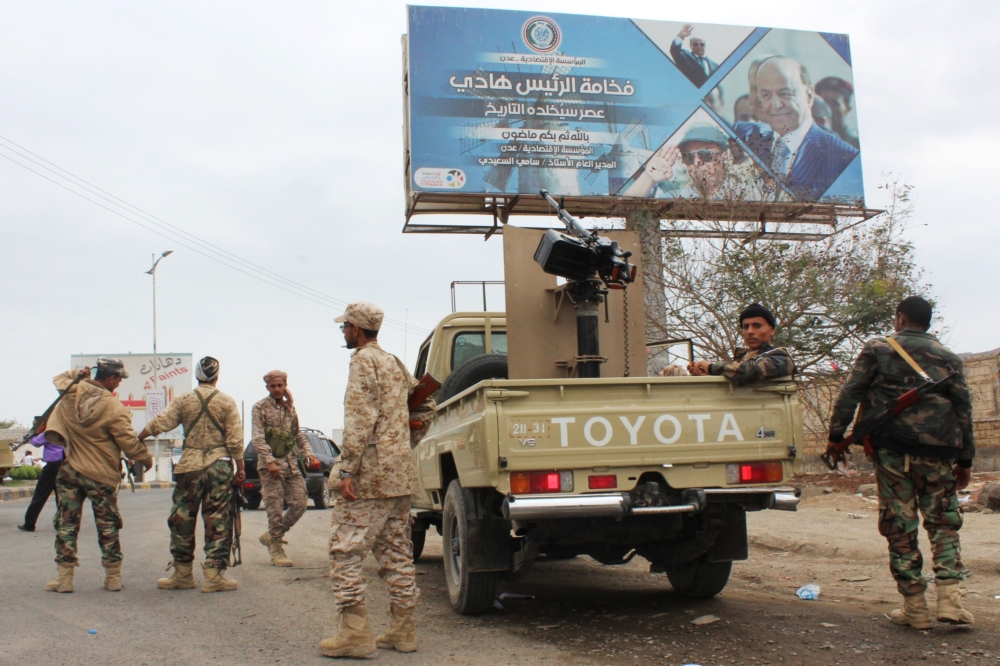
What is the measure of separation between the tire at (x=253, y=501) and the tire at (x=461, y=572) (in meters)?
10.6

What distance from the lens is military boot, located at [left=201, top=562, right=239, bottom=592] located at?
6684 mm

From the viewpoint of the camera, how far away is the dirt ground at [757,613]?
177 inches

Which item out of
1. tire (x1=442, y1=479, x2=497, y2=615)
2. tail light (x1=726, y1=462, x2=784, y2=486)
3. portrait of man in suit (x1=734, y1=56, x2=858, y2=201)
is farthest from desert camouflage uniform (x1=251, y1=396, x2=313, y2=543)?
portrait of man in suit (x1=734, y1=56, x2=858, y2=201)

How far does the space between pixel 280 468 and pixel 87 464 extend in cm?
216

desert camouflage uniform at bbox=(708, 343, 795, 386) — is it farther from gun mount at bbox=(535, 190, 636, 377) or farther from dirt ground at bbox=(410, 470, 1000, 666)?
dirt ground at bbox=(410, 470, 1000, 666)

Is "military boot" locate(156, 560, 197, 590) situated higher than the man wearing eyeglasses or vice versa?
the man wearing eyeglasses

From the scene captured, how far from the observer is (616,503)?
15.0ft


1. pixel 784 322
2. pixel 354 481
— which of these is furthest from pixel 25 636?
pixel 784 322

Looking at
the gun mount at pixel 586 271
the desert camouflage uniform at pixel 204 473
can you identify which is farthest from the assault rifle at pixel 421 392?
the desert camouflage uniform at pixel 204 473

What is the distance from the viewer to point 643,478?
4883 mm

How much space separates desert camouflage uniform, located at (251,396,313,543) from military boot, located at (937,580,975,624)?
542 centimetres

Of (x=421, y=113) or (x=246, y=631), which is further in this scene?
(x=421, y=113)

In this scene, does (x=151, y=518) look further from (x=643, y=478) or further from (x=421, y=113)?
(x=643, y=478)

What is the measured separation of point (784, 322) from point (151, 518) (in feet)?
34.4
